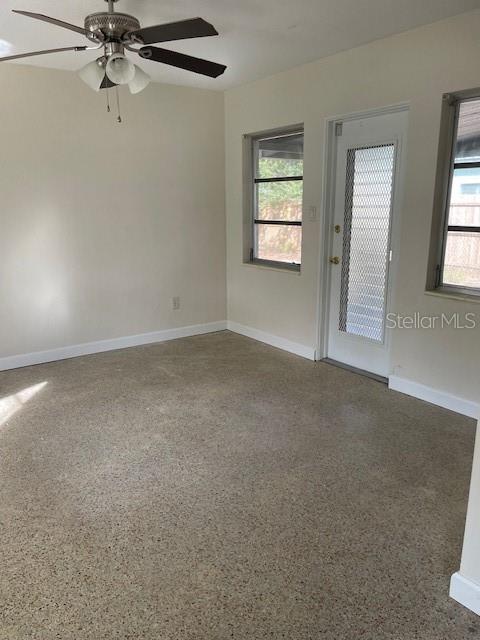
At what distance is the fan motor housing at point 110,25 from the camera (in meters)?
2.26

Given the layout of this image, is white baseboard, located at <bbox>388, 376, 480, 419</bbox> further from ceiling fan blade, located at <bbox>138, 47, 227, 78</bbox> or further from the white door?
ceiling fan blade, located at <bbox>138, 47, 227, 78</bbox>

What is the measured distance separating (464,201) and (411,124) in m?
0.64

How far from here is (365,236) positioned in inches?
148

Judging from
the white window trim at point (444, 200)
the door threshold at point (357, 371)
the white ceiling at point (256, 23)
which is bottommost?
the door threshold at point (357, 371)

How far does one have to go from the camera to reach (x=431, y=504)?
2.27 m

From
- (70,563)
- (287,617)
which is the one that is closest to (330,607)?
(287,617)

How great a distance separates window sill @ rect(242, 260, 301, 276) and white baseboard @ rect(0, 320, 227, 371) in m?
0.80

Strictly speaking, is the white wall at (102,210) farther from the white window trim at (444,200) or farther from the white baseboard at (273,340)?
the white window trim at (444,200)

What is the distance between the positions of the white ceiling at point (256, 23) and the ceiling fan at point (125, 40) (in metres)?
0.38

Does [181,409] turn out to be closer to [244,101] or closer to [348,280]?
[348,280]

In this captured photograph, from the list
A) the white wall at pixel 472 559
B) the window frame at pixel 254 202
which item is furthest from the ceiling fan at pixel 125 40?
the white wall at pixel 472 559

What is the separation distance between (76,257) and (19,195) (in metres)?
0.69

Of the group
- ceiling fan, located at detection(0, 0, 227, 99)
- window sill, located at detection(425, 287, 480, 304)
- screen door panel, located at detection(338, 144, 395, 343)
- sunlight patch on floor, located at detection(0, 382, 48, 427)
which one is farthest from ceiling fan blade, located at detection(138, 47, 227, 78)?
sunlight patch on floor, located at detection(0, 382, 48, 427)

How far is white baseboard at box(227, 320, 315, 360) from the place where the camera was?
14.3ft
